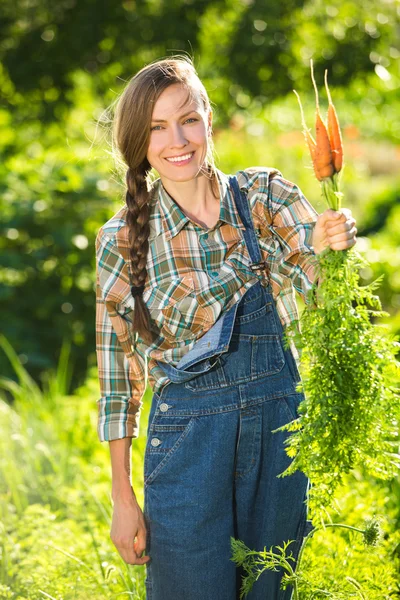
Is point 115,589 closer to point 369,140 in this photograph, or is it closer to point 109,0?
point 109,0

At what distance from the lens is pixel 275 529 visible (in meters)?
2.22

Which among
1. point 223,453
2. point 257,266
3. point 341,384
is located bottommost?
point 223,453

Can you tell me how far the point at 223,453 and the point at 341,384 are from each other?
1.29ft

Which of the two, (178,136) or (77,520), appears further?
(77,520)

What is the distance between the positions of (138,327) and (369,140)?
1404 centimetres

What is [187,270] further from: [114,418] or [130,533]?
[130,533]

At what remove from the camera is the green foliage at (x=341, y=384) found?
74.4 inches

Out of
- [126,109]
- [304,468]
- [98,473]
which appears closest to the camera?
[304,468]

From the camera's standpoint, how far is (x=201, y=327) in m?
2.20

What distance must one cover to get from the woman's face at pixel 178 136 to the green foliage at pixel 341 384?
1.62 ft

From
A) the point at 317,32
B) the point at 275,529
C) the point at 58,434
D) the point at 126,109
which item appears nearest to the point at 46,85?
the point at 317,32

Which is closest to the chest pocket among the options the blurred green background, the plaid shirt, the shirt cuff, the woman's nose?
the plaid shirt

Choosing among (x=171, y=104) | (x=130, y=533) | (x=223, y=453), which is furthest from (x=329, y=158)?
(x=130, y=533)

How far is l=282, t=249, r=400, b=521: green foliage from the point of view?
1889 millimetres
